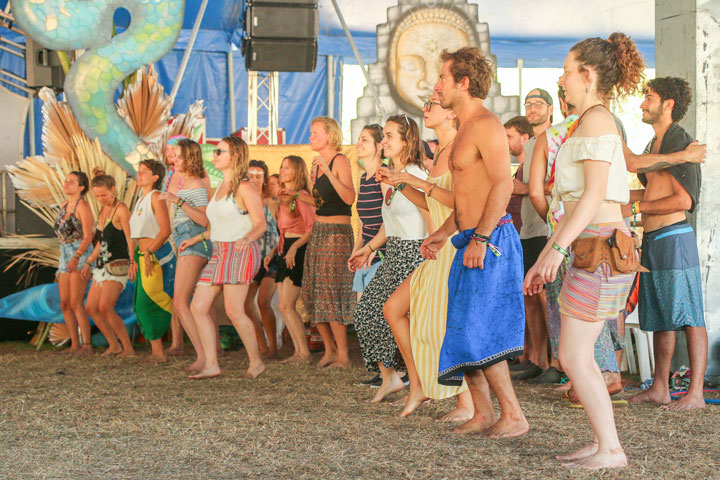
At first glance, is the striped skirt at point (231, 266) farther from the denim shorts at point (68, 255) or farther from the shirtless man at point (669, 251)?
the shirtless man at point (669, 251)

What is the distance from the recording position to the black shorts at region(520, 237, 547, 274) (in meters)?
4.88

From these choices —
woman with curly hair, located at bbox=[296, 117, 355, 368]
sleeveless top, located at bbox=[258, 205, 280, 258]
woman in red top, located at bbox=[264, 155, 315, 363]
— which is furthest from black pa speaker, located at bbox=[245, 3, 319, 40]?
woman with curly hair, located at bbox=[296, 117, 355, 368]

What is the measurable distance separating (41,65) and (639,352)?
702 centimetres

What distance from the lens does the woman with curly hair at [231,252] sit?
501 cm

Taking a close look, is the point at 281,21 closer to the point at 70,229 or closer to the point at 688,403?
the point at 70,229

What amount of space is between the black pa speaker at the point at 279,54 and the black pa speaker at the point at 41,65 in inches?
100

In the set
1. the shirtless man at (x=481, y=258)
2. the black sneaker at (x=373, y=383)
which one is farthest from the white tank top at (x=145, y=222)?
the shirtless man at (x=481, y=258)

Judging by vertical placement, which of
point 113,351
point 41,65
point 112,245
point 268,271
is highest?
point 41,65

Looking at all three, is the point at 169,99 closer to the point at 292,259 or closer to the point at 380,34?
the point at 292,259

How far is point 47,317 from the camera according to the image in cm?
682

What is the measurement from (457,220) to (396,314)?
714mm

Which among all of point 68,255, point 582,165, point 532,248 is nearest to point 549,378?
point 532,248

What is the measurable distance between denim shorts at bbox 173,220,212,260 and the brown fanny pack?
3128 millimetres

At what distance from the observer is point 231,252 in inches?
198
